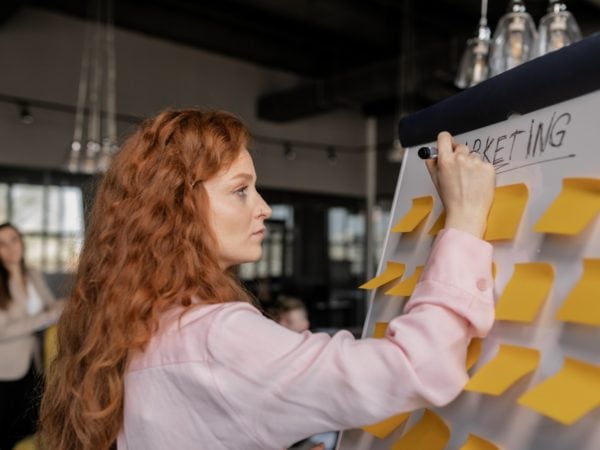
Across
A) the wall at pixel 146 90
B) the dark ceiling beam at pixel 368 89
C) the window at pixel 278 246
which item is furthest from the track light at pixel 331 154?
the dark ceiling beam at pixel 368 89

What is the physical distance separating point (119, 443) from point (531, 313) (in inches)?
23.2

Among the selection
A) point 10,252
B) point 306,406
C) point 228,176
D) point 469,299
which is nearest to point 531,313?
point 469,299

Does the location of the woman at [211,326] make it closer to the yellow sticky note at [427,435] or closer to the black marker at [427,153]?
the black marker at [427,153]

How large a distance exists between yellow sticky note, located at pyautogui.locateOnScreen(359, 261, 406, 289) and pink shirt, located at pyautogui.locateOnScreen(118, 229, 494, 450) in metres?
0.25

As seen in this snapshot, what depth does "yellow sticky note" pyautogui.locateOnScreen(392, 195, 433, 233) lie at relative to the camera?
1003 millimetres

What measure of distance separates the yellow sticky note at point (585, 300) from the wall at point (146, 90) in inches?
218

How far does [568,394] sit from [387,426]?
0.38 metres

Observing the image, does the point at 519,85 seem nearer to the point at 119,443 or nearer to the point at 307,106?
the point at 119,443

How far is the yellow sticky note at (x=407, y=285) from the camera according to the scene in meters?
0.96

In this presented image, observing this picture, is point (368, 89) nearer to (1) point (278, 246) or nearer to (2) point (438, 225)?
(1) point (278, 246)

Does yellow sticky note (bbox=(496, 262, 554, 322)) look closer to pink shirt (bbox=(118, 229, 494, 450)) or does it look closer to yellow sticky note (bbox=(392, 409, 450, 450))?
pink shirt (bbox=(118, 229, 494, 450))

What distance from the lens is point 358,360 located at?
0.71 metres

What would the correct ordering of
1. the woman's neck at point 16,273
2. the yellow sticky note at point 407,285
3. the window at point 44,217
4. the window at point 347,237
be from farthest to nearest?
1. the window at point 347,237
2. the window at point 44,217
3. the woman's neck at point 16,273
4. the yellow sticky note at point 407,285

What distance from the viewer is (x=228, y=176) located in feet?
2.98
